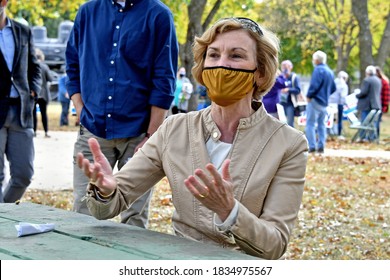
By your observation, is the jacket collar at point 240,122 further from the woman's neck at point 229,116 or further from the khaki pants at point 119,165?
the khaki pants at point 119,165

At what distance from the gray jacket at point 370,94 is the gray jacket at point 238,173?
18.5 meters

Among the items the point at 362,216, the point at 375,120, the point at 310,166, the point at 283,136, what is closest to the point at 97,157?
the point at 283,136

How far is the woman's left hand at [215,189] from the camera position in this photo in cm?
270

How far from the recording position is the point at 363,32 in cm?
2780

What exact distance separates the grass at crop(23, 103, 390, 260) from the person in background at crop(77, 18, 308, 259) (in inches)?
148

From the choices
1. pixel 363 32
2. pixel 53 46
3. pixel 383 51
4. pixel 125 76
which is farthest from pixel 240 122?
pixel 53 46

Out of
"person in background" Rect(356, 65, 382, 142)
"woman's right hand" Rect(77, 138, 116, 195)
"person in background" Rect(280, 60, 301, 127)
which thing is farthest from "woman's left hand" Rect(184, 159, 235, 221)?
"person in background" Rect(356, 65, 382, 142)

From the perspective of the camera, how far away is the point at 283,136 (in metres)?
3.38

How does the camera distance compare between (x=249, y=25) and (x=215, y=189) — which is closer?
(x=215, y=189)

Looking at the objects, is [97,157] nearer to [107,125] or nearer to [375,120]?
[107,125]

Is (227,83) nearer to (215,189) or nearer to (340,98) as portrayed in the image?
(215,189)

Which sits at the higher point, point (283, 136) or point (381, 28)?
point (283, 136)

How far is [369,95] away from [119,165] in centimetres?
1738
